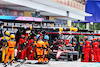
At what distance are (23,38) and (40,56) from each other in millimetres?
3063

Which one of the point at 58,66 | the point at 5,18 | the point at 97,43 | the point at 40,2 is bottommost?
the point at 58,66

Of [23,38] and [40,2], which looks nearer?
[23,38]

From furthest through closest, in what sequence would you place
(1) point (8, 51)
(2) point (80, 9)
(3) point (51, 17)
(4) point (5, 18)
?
(2) point (80, 9) → (3) point (51, 17) → (1) point (8, 51) → (4) point (5, 18)

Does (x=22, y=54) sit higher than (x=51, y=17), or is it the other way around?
(x=51, y=17)

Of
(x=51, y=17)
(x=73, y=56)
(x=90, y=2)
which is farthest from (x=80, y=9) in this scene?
(x=73, y=56)

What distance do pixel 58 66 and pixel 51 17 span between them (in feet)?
62.9

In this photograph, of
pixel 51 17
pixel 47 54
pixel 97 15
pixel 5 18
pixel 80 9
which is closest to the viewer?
pixel 5 18

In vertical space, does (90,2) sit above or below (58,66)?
above

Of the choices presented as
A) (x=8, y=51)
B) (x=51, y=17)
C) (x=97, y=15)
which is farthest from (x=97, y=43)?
(x=97, y=15)

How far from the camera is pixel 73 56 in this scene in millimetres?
21625

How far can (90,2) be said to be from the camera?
50.2 metres

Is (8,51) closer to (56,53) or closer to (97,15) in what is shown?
(56,53)

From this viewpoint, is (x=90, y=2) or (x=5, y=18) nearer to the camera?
(x=5, y=18)

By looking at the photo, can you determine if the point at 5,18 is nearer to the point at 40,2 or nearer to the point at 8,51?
the point at 8,51
